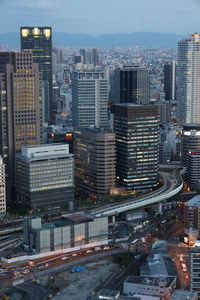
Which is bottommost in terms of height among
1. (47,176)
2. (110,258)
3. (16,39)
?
(110,258)

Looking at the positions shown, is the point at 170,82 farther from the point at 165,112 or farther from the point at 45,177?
the point at 45,177

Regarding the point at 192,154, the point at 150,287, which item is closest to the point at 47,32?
the point at 192,154

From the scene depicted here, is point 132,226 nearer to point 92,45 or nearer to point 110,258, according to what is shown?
point 110,258

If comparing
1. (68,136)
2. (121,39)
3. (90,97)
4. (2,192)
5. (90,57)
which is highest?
(121,39)

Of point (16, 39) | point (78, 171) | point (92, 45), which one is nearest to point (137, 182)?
point (78, 171)

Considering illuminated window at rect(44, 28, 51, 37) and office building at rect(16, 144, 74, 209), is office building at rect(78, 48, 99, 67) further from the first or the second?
office building at rect(16, 144, 74, 209)

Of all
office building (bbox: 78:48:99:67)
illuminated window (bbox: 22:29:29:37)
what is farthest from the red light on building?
office building (bbox: 78:48:99:67)
